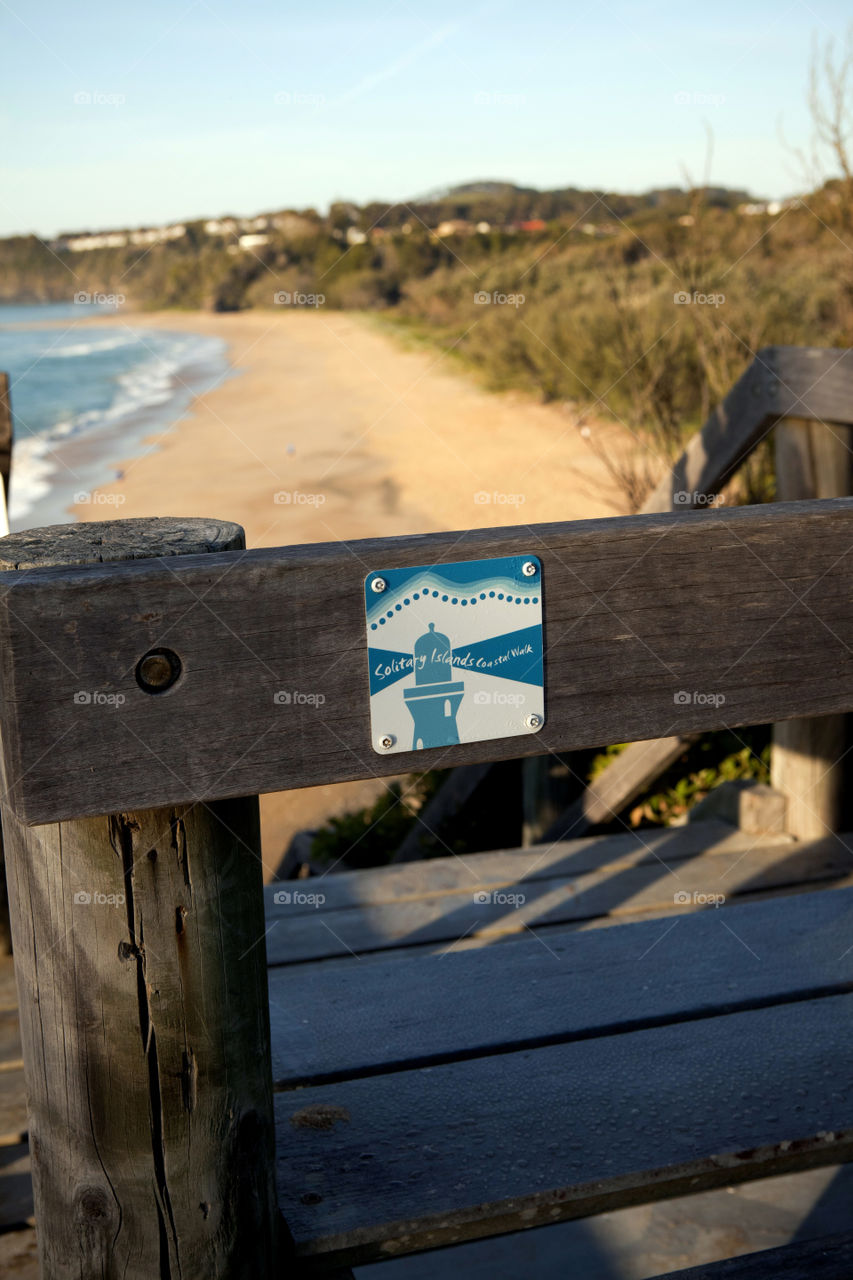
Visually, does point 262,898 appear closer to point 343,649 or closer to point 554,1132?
point 343,649

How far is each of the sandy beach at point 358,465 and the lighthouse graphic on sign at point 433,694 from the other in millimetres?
4984

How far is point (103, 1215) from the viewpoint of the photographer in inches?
41.9

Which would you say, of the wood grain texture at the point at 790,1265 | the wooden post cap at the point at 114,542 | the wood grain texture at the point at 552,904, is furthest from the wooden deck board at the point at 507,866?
the wooden post cap at the point at 114,542

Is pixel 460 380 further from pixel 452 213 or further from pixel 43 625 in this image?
pixel 452 213

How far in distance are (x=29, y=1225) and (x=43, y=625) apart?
1449mm

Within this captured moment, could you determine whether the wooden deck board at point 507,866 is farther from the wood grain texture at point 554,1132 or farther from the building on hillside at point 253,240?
the building on hillside at point 253,240

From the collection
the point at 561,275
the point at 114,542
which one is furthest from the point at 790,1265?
the point at 561,275

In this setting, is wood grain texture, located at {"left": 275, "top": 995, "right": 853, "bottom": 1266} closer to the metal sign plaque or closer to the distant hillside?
the metal sign plaque

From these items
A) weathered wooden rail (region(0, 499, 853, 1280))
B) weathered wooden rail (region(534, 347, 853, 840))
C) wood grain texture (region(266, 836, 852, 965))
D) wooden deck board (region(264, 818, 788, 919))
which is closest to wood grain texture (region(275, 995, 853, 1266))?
weathered wooden rail (region(0, 499, 853, 1280))

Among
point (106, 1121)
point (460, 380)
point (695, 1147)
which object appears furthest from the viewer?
point (460, 380)

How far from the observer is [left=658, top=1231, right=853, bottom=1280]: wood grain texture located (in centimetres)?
126

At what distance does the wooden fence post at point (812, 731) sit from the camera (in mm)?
2799

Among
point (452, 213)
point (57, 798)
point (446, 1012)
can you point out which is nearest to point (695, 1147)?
point (446, 1012)

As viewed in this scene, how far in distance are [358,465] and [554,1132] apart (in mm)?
15957
